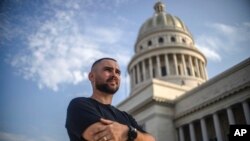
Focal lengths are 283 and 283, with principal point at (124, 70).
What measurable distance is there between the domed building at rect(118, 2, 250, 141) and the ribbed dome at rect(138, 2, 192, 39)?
152 inches

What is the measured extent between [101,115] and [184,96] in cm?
3036

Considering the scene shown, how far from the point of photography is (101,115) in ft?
8.50

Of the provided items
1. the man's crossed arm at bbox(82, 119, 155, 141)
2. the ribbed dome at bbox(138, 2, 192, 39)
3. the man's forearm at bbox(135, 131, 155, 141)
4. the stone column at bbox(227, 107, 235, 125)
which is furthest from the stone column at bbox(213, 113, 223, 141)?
the ribbed dome at bbox(138, 2, 192, 39)

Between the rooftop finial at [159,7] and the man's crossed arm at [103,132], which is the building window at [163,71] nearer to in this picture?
the rooftop finial at [159,7]

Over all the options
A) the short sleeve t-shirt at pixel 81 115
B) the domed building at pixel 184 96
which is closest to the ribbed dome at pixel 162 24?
the domed building at pixel 184 96

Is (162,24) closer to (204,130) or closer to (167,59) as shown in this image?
(167,59)

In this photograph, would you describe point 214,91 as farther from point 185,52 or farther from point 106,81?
point 106,81

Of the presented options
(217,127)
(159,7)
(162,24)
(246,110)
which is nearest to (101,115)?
(246,110)

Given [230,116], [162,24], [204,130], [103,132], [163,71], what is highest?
[162,24]

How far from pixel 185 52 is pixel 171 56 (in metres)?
2.47

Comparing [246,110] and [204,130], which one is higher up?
[246,110]

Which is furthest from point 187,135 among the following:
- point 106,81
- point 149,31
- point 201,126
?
point 106,81

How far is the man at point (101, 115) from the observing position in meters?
2.34

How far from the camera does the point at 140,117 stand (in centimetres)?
3312
